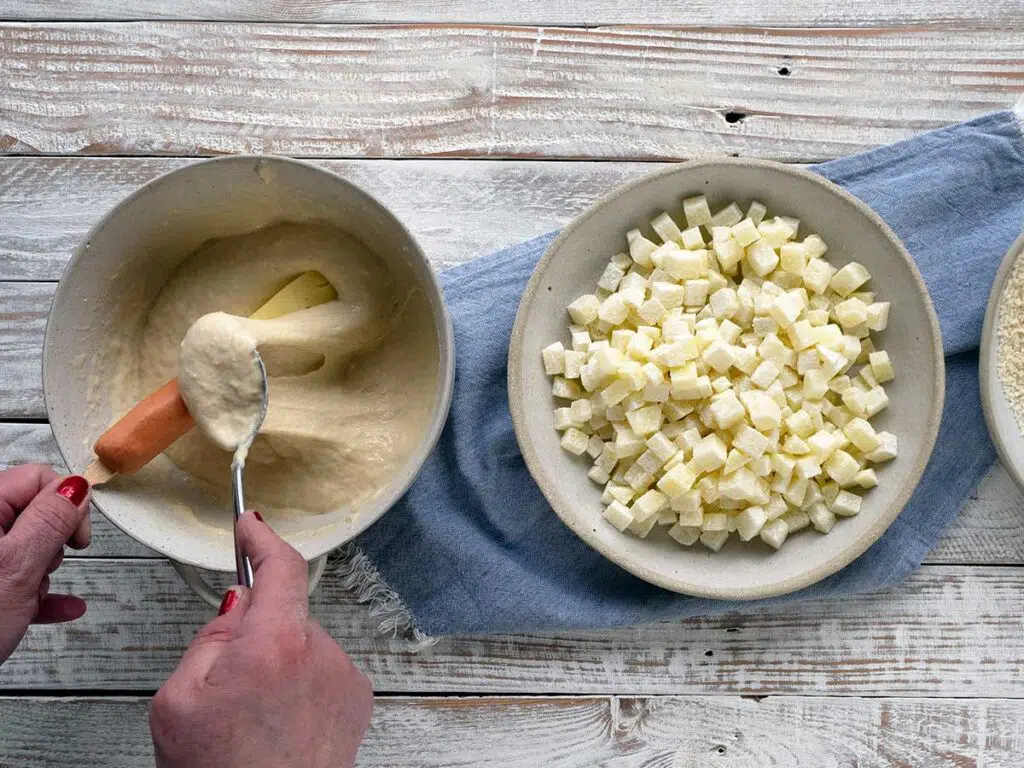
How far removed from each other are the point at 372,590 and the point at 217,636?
504 millimetres

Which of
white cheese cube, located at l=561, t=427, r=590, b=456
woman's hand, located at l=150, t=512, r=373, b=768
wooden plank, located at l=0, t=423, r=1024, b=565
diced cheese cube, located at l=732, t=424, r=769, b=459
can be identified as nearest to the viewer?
woman's hand, located at l=150, t=512, r=373, b=768

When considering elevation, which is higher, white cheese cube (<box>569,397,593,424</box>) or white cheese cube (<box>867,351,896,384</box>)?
white cheese cube (<box>867,351,896,384</box>)

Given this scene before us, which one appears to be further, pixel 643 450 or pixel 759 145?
pixel 759 145

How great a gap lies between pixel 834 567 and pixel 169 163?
129cm

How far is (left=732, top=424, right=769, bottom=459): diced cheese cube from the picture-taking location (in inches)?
53.4

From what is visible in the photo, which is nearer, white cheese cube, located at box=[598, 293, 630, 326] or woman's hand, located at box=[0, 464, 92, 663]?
woman's hand, located at box=[0, 464, 92, 663]

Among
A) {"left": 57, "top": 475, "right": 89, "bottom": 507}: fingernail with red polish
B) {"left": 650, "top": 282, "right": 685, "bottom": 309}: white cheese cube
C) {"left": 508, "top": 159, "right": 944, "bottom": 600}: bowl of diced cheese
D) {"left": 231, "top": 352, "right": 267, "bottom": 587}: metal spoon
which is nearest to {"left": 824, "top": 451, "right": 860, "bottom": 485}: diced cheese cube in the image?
{"left": 508, "top": 159, "right": 944, "bottom": 600}: bowl of diced cheese

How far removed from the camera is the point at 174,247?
1431 mm

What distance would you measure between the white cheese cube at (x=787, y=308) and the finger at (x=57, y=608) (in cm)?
117

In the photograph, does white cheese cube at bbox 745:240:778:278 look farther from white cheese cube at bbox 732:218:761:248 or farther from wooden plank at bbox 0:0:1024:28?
wooden plank at bbox 0:0:1024:28

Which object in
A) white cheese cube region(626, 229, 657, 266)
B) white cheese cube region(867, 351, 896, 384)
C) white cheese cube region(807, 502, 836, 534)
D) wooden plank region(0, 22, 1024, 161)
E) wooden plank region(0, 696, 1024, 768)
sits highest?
wooden plank region(0, 22, 1024, 161)

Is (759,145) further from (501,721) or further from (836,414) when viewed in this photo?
(501,721)

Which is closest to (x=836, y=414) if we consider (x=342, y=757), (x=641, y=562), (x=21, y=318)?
(x=641, y=562)

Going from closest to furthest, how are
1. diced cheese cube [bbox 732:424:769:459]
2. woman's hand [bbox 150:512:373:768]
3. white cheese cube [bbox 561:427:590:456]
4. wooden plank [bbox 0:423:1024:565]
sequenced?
woman's hand [bbox 150:512:373:768]
diced cheese cube [bbox 732:424:769:459]
white cheese cube [bbox 561:427:590:456]
wooden plank [bbox 0:423:1024:565]
